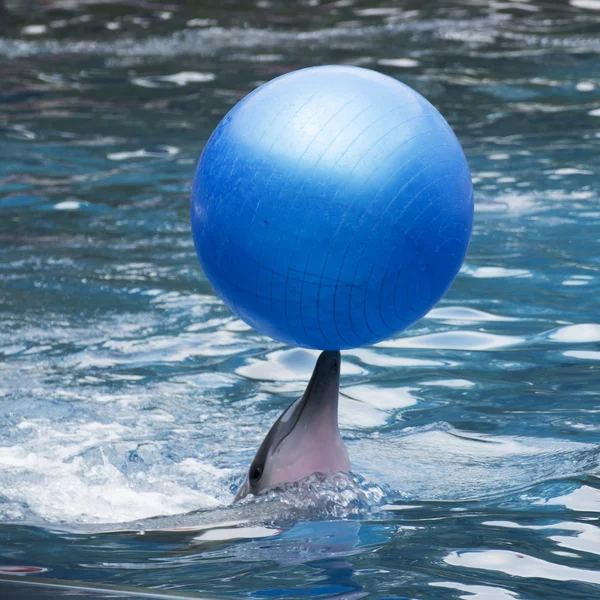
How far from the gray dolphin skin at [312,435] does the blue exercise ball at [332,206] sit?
16cm

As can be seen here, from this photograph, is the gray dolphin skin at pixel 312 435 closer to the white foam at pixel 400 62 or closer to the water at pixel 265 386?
the water at pixel 265 386

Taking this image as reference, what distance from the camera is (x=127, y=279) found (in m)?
7.23

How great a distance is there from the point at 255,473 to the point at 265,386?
5.78 ft

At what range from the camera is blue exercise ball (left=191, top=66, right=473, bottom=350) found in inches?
135

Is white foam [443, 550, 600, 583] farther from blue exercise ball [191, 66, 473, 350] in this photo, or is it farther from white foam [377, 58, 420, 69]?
white foam [377, 58, 420, 69]

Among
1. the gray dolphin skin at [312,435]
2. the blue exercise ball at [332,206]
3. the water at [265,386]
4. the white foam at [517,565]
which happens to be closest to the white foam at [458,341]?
the water at [265,386]

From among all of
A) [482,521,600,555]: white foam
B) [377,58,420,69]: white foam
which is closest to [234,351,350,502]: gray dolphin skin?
[482,521,600,555]: white foam

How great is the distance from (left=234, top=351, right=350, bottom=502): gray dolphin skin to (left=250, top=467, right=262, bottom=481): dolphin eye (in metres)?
0.03

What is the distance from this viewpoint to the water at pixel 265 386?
A: 337cm

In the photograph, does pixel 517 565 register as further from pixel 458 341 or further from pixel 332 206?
pixel 458 341

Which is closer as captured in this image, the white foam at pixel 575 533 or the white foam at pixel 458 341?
the white foam at pixel 575 533

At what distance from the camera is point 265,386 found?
5.61m

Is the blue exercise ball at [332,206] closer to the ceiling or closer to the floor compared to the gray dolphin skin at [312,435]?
closer to the ceiling

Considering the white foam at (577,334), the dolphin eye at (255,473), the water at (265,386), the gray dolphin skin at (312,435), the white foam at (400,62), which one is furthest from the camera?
the white foam at (400,62)
